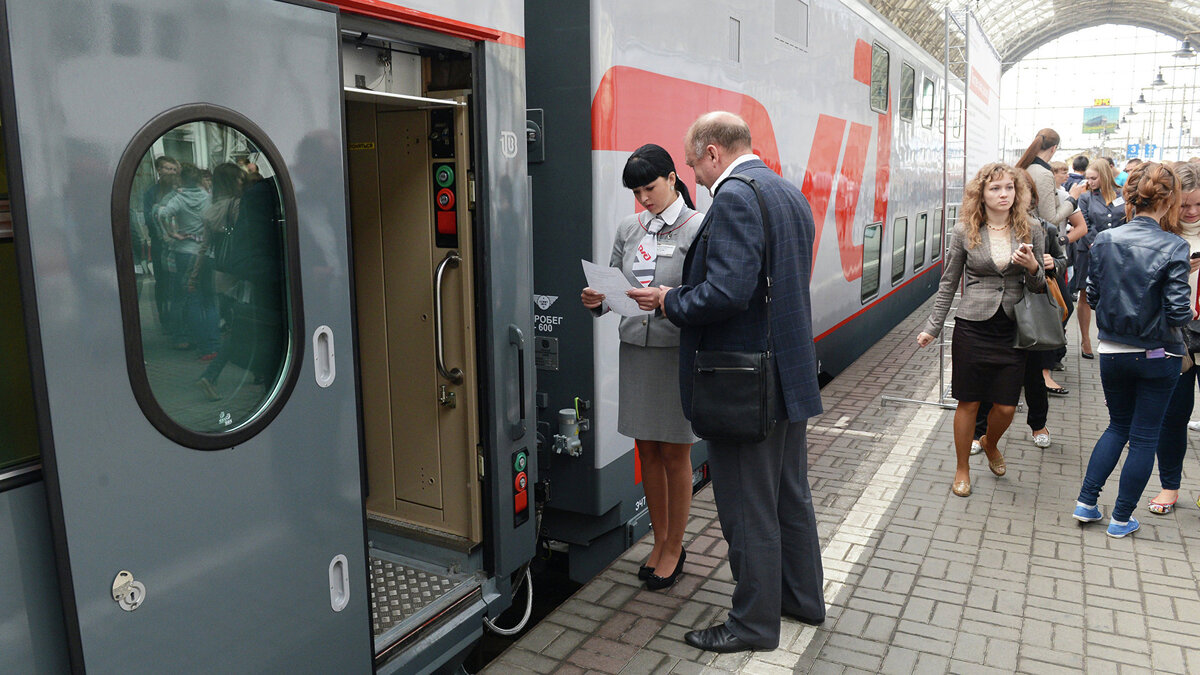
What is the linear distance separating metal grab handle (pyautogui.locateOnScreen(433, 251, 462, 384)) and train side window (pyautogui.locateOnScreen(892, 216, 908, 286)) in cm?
Answer: 761

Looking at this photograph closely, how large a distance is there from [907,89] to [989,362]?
19.4ft

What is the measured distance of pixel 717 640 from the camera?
3.59 meters

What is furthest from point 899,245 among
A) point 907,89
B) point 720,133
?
point 720,133

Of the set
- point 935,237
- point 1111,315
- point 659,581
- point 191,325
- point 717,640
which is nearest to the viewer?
point 191,325

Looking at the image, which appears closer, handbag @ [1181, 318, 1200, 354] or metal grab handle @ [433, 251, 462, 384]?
metal grab handle @ [433, 251, 462, 384]

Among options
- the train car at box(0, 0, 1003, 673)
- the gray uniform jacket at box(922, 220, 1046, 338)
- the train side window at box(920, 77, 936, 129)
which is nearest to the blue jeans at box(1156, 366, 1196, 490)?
the gray uniform jacket at box(922, 220, 1046, 338)

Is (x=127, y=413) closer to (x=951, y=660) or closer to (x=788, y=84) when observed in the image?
(x=951, y=660)

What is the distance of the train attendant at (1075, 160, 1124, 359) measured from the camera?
8.30 metres

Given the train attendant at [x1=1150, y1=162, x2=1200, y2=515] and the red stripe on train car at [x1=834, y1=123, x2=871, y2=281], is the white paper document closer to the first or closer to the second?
the train attendant at [x1=1150, y1=162, x2=1200, y2=515]

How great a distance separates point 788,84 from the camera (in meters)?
6.14

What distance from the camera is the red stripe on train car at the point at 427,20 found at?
2.63m

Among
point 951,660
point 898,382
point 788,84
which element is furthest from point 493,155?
point 898,382

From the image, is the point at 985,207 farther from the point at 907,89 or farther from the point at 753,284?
the point at 907,89

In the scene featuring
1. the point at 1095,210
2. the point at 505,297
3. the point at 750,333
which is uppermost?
the point at 1095,210
